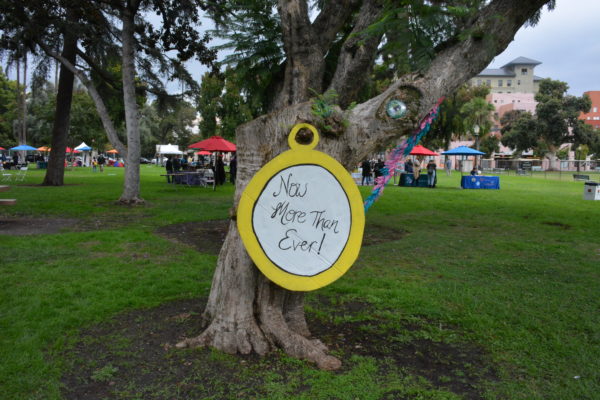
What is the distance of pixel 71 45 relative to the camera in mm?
16797

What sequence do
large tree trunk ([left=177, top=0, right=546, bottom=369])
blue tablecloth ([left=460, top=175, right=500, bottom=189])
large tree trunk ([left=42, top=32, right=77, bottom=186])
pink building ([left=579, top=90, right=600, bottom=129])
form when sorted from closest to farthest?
large tree trunk ([left=177, top=0, right=546, bottom=369])
large tree trunk ([left=42, top=32, right=77, bottom=186])
blue tablecloth ([left=460, top=175, right=500, bottom=189])
pink building ([left=579, top=90, right=600, bottom=129])

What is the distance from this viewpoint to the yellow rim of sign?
10.1ft

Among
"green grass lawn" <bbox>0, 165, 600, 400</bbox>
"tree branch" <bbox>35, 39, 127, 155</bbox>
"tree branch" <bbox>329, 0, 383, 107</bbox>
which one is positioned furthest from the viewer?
"tree branch" <bbox>35, 39, 127, 155</bbox>

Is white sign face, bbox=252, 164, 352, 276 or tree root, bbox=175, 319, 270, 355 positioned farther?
tree root, bbox=175, 319, 270, 355

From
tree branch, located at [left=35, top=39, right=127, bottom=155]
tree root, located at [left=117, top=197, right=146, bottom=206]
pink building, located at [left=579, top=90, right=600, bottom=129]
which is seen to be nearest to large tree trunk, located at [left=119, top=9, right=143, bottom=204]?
tree root, located at [left=117, top=197, right=146, bottom=206]

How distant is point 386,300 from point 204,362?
7.56 ft

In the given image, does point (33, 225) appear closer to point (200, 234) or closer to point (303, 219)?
point (200, 234)

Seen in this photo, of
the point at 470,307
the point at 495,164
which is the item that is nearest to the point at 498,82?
the point at 495,164

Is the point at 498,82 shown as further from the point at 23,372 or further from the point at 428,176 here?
the point at 23,372

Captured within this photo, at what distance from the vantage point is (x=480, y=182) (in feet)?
76.1

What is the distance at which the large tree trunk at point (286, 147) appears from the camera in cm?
344

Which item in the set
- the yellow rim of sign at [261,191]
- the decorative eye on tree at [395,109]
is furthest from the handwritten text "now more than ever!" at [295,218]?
the decorative eye on tree at [395,109]

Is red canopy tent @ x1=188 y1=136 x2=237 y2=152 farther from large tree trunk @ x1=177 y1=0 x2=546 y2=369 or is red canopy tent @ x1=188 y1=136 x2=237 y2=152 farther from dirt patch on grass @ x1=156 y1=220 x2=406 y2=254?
large tree trunk @ x1=177 y1=0 x2=546 y2=369

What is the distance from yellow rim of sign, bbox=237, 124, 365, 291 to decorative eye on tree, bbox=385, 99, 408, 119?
2.20ft
